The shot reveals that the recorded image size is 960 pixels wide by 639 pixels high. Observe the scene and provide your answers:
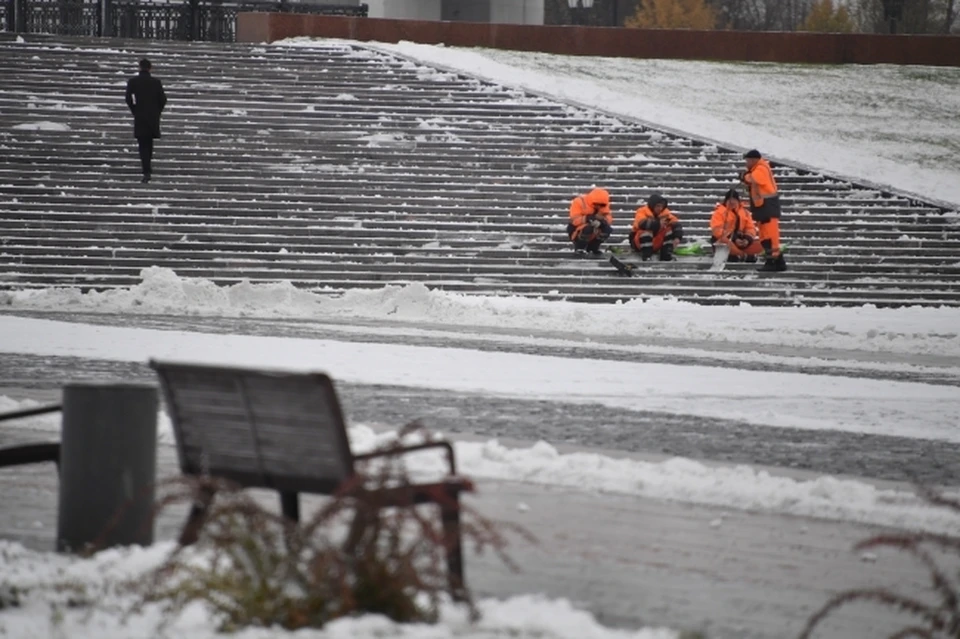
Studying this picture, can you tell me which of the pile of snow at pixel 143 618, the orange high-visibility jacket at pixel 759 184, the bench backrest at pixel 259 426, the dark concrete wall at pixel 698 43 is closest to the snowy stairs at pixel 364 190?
the orange high-visibility jacket at pixel 759 184

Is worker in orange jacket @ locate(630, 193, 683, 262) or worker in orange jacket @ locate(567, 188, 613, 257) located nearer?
worker in orange jacket @ locate(567, 188, 613, 257)

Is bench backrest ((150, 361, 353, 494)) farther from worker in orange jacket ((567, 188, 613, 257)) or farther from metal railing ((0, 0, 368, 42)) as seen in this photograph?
metal railing ((0, 0, 368, 42))

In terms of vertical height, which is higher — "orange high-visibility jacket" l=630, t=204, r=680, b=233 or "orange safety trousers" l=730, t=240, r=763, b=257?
"orange high-visibility jacket" l=630, t=204, r=680, b=233

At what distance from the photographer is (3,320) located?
15164 millimetres

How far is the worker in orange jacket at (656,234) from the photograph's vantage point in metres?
20.5

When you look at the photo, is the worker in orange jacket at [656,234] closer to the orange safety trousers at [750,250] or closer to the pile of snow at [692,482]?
the orange safety trousers at [750,250]

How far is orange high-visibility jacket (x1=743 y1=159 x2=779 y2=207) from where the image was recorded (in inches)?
800

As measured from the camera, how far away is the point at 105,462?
20.2 ft

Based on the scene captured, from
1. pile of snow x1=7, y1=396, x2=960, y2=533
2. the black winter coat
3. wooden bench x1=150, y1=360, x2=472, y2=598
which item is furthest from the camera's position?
the black winter coat

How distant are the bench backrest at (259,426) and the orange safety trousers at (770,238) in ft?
51.4

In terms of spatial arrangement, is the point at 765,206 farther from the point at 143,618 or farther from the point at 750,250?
the point at 143,618

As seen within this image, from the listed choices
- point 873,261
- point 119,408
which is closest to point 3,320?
point 119,408

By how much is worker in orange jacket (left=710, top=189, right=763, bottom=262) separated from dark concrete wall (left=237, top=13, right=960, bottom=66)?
16.5 metres

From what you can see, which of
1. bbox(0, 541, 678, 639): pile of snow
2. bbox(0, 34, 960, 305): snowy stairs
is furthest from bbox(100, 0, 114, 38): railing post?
bbox(0, 541, 678, 639): pile of snow
